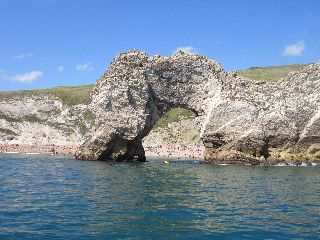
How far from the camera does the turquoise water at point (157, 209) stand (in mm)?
18609

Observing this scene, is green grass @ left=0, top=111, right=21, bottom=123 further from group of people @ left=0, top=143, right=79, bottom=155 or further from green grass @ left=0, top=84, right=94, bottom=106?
group of people @ left=0, top=143, right=79, bottom=155

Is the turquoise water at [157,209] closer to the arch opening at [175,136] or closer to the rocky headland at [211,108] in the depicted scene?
the rocky headland at [211,108]

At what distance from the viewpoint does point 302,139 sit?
58.6m

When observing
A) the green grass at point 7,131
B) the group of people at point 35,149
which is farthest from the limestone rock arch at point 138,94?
the green grass at point 7,131

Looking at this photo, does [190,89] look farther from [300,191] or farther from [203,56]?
[300,191]

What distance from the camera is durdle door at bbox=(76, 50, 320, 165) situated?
58.7 m

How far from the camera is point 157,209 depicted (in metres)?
23.8

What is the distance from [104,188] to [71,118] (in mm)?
112753

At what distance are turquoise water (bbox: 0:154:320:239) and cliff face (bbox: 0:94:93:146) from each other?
9190cm

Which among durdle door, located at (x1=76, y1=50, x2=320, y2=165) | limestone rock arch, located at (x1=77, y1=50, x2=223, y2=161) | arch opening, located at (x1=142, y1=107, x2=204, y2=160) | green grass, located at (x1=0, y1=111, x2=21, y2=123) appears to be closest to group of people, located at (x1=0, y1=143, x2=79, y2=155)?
arch opening, located at (x1=142, y1=107, x2=204, y2=160)

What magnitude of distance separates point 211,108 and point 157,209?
39.5m

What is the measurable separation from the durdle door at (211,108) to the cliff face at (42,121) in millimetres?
61009

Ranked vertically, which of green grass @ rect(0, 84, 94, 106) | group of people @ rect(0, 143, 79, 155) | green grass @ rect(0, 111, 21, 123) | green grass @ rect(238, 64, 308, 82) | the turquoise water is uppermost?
green grass @ rect(238, 64, 308, 82)

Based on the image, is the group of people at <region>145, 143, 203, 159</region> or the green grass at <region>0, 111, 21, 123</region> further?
the green grass at <region>0, 111, 21, 123</region>
